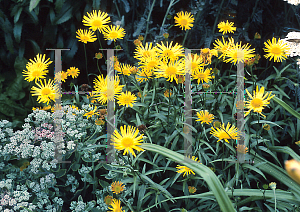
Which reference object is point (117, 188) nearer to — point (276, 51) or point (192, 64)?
point (192, 64)

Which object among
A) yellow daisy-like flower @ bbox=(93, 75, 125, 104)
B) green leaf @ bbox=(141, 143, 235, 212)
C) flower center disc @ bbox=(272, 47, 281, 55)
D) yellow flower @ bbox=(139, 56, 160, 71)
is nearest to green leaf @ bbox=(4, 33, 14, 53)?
yellow daisy-like flower @ bbox=(93, 75, 125, 104)

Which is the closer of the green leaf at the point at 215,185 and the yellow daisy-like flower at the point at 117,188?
the green leaf at the point at 215,185

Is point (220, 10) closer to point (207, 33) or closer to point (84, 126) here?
point (207, 33)

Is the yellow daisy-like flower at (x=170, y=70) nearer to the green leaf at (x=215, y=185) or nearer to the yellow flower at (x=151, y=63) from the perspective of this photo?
the yellow flower at (x=151, y=63)

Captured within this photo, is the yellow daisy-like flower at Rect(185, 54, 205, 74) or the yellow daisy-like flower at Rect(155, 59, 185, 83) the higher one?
the yellow daisy-like flower at Rect(185, 54, 205, 74)

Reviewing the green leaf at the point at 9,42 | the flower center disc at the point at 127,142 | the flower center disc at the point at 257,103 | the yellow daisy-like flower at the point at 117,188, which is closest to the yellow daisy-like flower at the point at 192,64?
the flower center disc at the point at 257,103

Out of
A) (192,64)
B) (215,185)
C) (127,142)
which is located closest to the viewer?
(215,185)

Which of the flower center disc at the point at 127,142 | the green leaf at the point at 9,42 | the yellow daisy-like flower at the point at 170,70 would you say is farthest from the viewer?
the green leaf at the point at 9,42

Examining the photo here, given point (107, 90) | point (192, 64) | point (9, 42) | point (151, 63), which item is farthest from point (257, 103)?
point (9, 42)

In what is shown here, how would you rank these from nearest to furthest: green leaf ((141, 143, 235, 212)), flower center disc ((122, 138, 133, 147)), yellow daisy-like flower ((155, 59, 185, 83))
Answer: green leaf ((141, 143, 235, 212)) < flower center disc ((122, 138, 133, 147)) < yellow daisy-like flower ((155, 59, 185, 83))

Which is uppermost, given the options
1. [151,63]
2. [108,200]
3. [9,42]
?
[9,42]

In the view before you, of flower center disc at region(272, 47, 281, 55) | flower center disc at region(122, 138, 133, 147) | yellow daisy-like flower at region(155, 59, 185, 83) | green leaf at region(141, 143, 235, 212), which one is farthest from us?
flower center disc at region(272, 47, 281, 55)

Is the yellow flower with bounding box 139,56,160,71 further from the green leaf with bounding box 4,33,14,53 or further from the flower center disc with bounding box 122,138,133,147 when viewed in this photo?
the green leaf with bounding box 4,33,14,53

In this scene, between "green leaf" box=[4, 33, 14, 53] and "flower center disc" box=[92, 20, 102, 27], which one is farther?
"green leaf" box=[4, 33, 14, 53]
